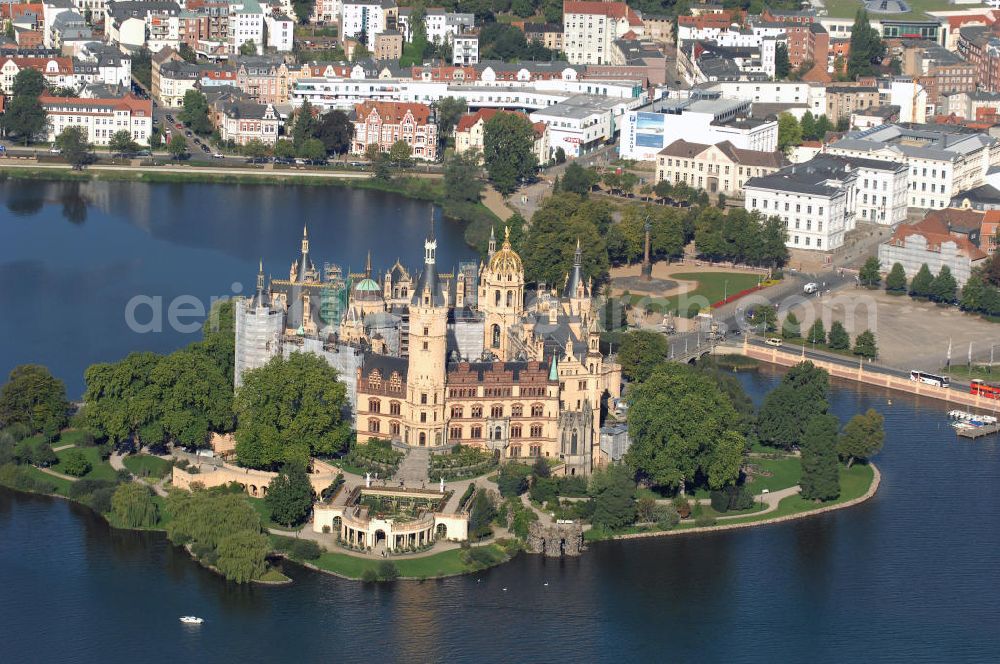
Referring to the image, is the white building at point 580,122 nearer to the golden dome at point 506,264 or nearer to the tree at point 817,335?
the tree at point 817,335

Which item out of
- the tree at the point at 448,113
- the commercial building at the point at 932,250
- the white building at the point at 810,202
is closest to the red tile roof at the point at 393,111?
the tree at the point at 448,113

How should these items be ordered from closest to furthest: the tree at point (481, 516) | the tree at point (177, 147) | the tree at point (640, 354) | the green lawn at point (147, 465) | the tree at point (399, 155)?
1. the tree at point (481, 516)
2. the green lawn at point (147, 465)
3. the tree at point (640, 354)
4. the tree at point (399, 155)
5. the tree at point (177, 147)

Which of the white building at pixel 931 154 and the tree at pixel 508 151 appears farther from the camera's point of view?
the tree at pixel 508 151

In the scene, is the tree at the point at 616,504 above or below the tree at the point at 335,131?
below

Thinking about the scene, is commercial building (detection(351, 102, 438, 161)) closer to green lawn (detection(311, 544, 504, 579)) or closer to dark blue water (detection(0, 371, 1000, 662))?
dark blue water (detection(0, 371, 1000, 662))

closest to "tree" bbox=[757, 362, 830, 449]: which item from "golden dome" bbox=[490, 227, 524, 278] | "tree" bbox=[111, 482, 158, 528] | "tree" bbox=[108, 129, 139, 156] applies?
"golden dome" bbox=[490, 227, 524, 278]

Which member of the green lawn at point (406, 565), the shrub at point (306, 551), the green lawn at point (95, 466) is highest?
the green lawn at point (95, 466)

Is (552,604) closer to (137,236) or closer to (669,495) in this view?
(669,495)
